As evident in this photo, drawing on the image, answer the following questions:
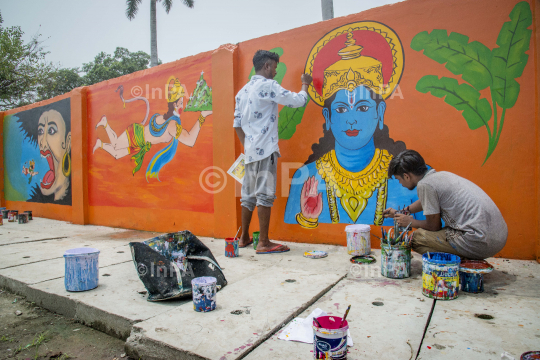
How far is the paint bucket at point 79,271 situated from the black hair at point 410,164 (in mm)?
2339

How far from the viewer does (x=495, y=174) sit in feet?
9.20

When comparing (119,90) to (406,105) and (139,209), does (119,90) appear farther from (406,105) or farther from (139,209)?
(406,105)

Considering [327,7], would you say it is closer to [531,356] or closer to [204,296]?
[204,296]

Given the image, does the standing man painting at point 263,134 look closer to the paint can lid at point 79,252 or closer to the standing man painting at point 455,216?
the standing man painting at point 455,216

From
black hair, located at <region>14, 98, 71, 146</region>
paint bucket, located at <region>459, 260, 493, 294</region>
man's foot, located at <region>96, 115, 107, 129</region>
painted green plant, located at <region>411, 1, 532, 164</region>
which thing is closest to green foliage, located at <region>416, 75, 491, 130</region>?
painted green plant, located at <region>411, 1, 532, 164</region>

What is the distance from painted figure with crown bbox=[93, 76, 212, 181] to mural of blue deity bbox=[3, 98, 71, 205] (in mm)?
1765

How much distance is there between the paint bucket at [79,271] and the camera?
7.60ft

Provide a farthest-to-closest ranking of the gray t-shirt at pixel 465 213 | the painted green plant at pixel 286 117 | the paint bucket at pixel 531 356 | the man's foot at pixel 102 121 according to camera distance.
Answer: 1. the man's foot at pixel 102 121
2. the painted green plant at pixel 286 117
3. the gray t-shirt at pixel 465 213
4. the paint bucket at pixel 531 356

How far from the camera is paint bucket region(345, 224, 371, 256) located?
116 inches

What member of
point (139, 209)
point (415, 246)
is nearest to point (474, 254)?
point (415, 246)

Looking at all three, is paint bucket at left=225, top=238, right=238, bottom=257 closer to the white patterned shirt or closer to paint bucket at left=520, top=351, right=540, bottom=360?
the white patterned shirt

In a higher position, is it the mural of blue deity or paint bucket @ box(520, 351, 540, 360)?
the mural of blue deity

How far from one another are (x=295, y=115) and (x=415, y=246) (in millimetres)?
1867

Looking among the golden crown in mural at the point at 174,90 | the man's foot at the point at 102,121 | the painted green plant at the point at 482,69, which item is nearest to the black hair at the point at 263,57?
the painted green plant at the point at 482,69
